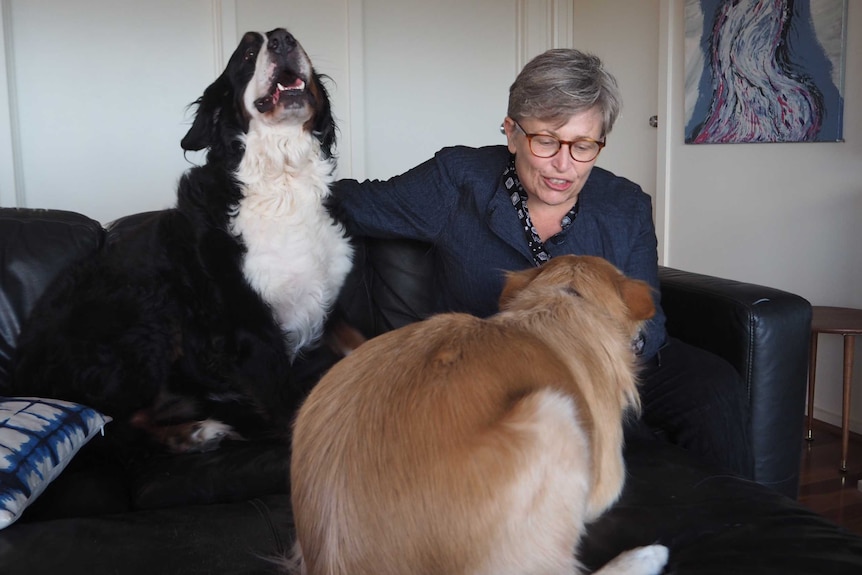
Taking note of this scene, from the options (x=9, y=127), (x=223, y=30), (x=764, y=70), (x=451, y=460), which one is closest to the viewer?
(x=451, y=460)

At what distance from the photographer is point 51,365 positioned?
1894mm

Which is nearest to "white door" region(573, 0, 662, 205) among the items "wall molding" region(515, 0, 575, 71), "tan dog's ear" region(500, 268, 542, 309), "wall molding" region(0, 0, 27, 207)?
"wall molding" region(515, 0, 575, 71)

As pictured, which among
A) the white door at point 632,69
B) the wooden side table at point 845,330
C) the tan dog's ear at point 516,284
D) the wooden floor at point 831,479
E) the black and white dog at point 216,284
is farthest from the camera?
the white door at point 632,69

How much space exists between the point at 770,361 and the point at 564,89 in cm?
94

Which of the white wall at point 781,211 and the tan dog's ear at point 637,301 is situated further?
the white wall at point 781,211

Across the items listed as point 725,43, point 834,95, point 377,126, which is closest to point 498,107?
point 377,126

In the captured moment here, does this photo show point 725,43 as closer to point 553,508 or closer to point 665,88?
point 665,88

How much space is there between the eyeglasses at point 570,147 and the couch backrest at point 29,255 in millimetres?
1333

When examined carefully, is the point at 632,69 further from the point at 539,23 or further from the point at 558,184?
the point at 558,184

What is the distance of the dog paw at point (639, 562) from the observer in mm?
1223

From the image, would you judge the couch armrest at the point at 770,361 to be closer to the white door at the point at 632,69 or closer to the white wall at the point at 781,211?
the white wall at the point at 781,211

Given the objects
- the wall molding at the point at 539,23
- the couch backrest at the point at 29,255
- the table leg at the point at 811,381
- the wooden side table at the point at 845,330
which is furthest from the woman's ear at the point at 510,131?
the wall molding at the point at 539,23

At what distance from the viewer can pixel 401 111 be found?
501 cm

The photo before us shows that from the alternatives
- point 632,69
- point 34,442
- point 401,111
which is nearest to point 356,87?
point 401,111
